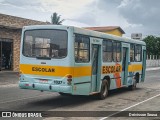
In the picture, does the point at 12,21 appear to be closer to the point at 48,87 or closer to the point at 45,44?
the point at 45,44

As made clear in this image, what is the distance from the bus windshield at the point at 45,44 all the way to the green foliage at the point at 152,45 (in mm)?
66179

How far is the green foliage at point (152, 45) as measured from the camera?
258ft

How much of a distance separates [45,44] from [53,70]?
3.70 ft

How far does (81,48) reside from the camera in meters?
14.2

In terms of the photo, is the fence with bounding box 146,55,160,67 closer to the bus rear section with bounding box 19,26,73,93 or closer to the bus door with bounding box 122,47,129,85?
the bus door with bounding box 122,47,129,85

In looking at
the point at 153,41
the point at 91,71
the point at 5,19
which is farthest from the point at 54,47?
the point at 153,41

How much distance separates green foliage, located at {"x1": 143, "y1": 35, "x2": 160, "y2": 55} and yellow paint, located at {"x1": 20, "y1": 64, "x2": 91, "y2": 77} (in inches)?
2599

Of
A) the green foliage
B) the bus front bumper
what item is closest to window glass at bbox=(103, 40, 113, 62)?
the bus front bumper

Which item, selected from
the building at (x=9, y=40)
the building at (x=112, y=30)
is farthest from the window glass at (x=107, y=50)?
the building at (x=112, y=30)

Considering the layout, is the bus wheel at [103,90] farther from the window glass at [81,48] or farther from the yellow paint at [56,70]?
the window glass at [81,48]

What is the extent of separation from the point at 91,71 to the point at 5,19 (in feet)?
65.3

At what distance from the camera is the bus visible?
13.4 meters

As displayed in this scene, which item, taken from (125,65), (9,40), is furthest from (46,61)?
(9,40)

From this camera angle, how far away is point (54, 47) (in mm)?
13727
